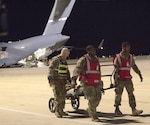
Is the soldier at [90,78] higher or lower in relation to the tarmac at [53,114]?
higher

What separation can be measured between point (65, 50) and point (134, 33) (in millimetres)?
68257

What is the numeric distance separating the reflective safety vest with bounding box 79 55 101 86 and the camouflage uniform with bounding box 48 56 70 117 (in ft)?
3.00

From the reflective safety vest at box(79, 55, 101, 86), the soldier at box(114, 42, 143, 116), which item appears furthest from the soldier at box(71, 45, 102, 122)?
the soldier at box(114, 42, 143, 116)

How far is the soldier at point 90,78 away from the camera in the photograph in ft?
34.8

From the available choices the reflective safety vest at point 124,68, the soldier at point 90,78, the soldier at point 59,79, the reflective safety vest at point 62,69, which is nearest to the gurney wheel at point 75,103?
the soldier at point 59,79

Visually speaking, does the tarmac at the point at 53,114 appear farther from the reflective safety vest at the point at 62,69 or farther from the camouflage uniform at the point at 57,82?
the reflective safety vest at the point at 62,69

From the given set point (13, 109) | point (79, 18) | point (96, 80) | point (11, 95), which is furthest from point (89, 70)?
point (79, 18)

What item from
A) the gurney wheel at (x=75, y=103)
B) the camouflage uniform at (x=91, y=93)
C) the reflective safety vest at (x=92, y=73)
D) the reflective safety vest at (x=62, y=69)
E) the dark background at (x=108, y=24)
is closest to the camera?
the camouflage uniform at (x=91, y=93)

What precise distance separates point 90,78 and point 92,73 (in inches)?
5.9

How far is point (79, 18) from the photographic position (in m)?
77.9

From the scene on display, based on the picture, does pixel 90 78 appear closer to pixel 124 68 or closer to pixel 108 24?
pixel 124 68

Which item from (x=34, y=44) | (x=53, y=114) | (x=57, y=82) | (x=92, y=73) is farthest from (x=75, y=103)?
(x=34, y=44)

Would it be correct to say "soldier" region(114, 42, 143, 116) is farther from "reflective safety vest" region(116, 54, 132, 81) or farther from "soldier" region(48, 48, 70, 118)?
"soldier" region(48, 48, 70, 118)

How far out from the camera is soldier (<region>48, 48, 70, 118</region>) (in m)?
11.5
